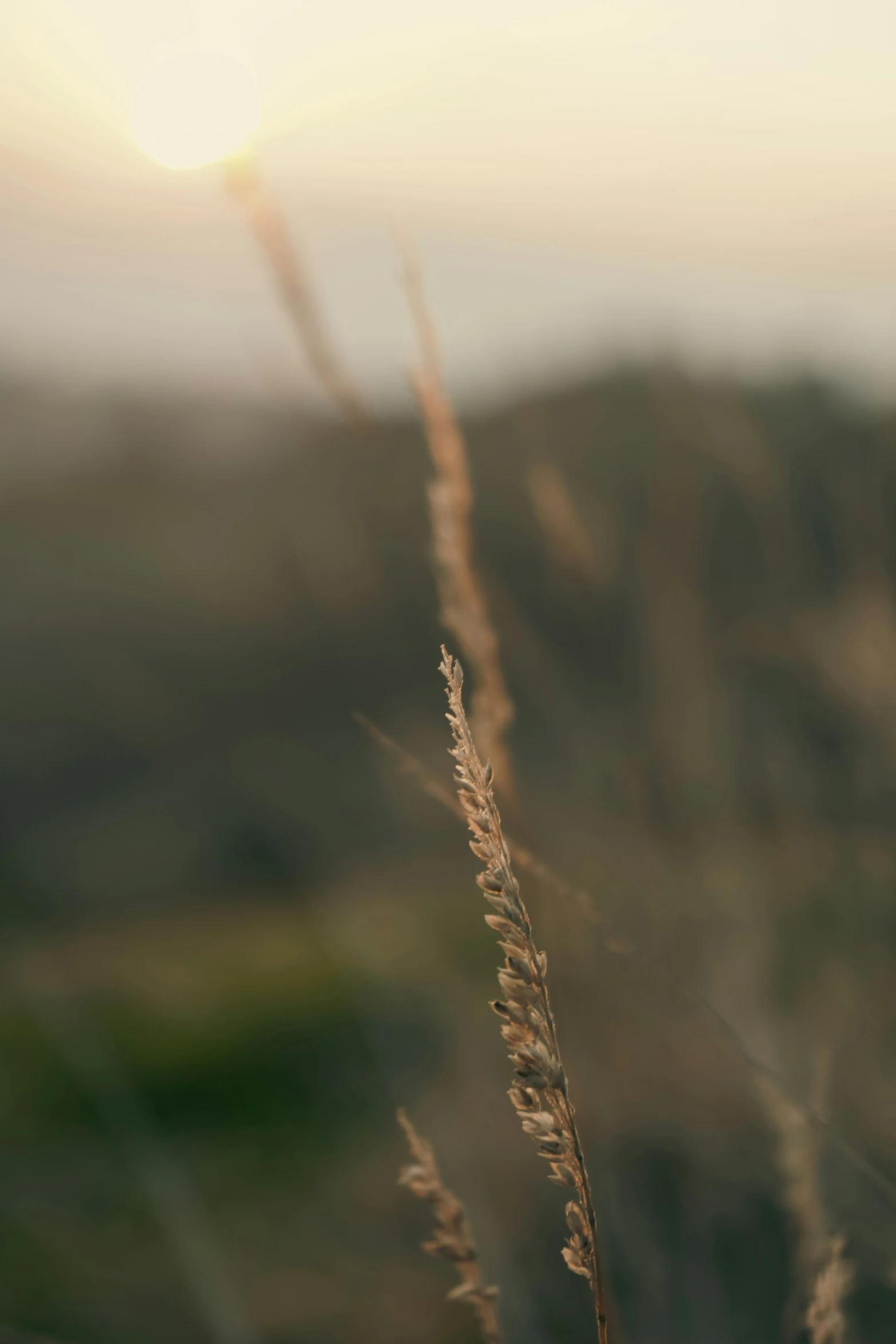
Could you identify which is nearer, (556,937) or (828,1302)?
(828,1302)

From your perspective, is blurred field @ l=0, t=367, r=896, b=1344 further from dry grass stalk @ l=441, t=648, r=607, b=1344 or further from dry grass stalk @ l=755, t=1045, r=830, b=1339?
dry grass stalk @ l=441, t=648, r=607, b=1344

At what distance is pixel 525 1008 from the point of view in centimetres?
28

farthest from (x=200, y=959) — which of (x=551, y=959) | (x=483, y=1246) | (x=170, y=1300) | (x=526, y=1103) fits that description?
(x=526, y=1103)


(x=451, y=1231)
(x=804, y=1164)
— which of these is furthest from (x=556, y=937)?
(x=451, y=1231)

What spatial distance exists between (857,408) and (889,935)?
0.77 metres

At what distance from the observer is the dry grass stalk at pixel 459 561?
48 centimetres

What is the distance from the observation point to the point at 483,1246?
33.5 inches

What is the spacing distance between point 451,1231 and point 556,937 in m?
0.42

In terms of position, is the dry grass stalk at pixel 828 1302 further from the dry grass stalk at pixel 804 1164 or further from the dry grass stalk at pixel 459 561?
the dry grass stalk at pixel 459 561

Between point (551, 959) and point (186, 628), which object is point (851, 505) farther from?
point (186, 628)

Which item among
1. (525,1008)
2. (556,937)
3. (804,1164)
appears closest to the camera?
(525,1008)

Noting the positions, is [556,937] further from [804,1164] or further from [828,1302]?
[828,1302]

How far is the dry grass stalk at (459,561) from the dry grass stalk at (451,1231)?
181 mm

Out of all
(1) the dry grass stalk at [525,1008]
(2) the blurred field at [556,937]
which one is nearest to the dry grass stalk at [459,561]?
(2) the blurred field at [556,937]
